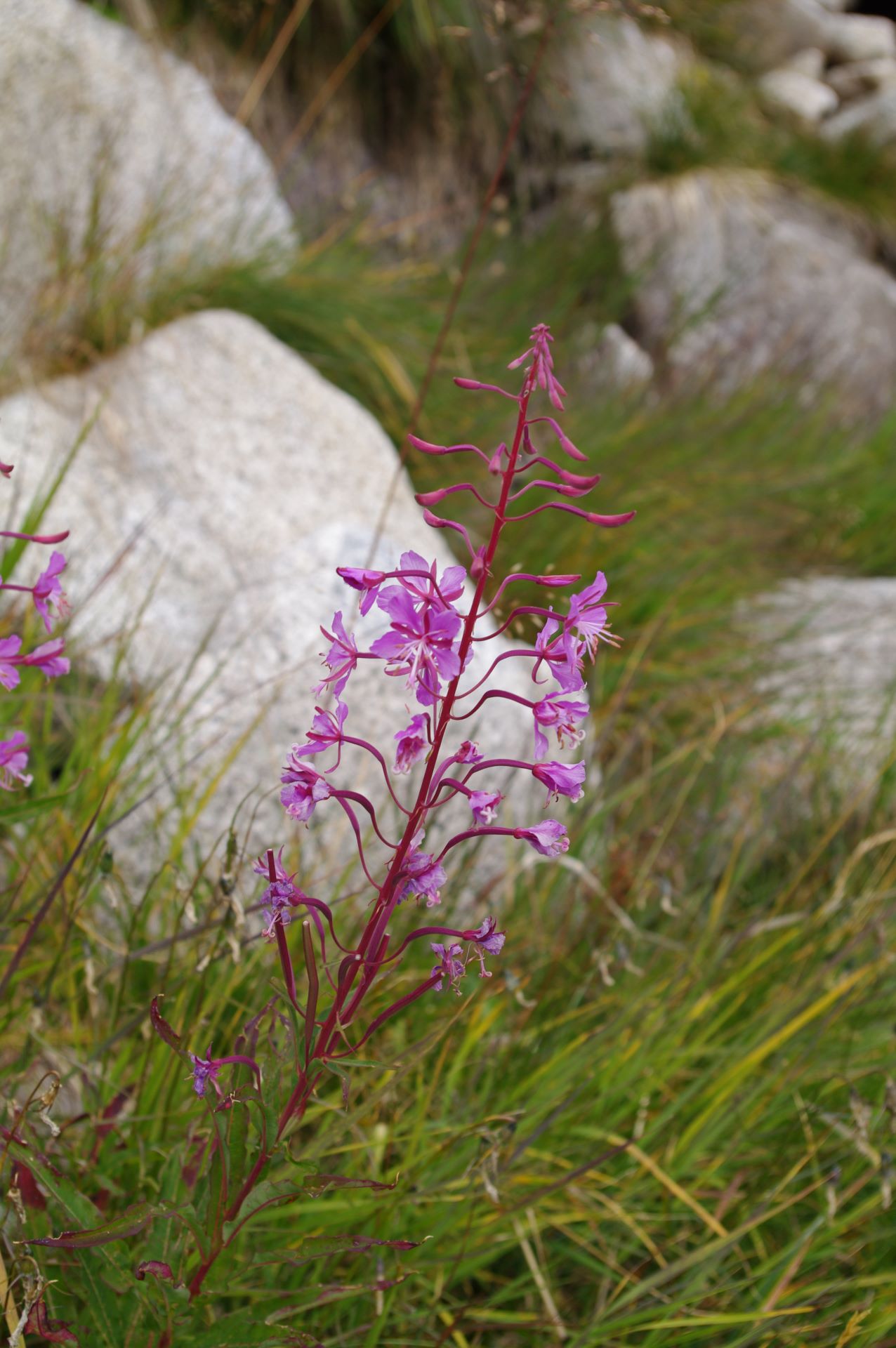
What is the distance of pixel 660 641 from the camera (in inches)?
122

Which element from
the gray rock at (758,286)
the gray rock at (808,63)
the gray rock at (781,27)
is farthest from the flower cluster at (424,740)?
the gray rock at (808,63)

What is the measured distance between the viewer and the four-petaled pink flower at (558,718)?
2.54 feet

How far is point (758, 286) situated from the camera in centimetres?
692

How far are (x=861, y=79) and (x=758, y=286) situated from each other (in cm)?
538

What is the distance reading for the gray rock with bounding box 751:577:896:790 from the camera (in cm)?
281

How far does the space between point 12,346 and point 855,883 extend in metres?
2.40

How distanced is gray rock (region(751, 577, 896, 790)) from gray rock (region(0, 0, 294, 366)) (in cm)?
208

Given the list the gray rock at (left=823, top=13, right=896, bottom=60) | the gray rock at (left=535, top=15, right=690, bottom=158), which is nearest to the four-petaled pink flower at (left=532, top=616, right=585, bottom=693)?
the gray rock at (left=535, top=15, right=690, bottom=158)

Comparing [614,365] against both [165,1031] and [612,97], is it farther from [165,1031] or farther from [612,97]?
[165,1031]

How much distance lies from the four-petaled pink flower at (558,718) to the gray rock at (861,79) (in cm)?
1191

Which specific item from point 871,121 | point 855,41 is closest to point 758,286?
point 871,121

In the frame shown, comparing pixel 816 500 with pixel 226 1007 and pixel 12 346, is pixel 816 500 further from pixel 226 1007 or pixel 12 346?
pixel 226 1007

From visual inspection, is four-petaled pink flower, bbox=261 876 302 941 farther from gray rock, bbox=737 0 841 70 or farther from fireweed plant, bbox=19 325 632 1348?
gray rock, bbox=737 0 841 70

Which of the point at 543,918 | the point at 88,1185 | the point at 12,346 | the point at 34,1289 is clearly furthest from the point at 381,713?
the point at 12,346
